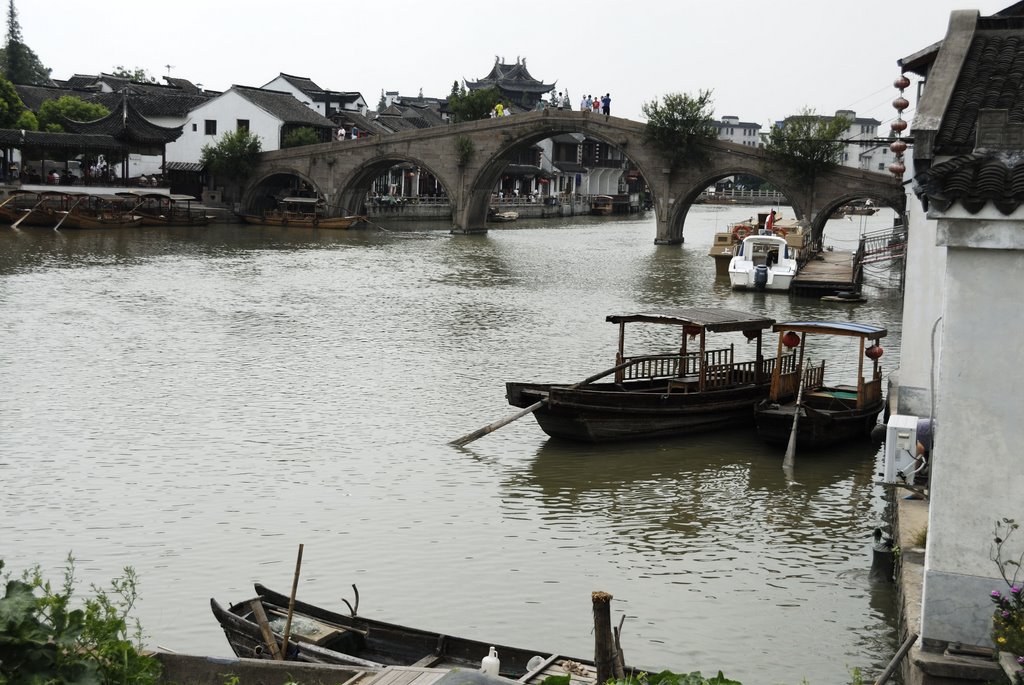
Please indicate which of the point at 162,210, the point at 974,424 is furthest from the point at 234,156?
the point at 974,424

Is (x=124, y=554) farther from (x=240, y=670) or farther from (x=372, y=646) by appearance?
(x=240, y=670)

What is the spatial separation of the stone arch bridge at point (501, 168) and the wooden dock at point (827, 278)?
6.12 metres

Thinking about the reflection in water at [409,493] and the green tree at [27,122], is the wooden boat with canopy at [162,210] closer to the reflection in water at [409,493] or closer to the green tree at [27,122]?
the green tree at [27,122]

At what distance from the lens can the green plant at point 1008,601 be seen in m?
7.40

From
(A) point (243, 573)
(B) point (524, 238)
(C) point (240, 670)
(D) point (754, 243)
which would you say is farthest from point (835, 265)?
(C) point (240, 670)

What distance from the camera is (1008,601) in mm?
7699

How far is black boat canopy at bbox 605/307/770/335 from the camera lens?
58.0ft

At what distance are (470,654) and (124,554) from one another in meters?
4.99

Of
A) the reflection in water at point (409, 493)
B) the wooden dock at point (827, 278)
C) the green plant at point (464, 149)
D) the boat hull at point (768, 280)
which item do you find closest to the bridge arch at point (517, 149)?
the green plant at point (464, 149)

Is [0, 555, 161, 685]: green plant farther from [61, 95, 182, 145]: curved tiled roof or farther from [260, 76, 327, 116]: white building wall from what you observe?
[260, 76, 327, 116]: white building wall

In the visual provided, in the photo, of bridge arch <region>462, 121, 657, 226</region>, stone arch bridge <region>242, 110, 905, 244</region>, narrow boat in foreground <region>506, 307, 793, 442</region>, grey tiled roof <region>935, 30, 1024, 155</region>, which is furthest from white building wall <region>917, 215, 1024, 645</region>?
bridge arch <region>462, 121, 657, 226</region>

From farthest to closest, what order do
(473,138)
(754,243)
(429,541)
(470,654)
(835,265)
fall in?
(473,138) → (835,265) → (754,243) → (429,541) → (470,654)

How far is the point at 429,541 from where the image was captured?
1311 cm

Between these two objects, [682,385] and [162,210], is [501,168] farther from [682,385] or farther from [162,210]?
[682,385]
